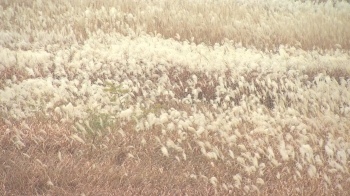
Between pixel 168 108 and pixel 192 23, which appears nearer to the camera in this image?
pixel 168 108

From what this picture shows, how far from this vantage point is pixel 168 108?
4523 mm

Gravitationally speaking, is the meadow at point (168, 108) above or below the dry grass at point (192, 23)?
above

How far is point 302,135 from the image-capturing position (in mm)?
3584

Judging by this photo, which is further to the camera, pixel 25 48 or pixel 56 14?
pixel 56 14

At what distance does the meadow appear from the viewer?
3074mm

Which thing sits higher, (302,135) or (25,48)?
(302,135)

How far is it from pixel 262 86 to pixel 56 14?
4714mm

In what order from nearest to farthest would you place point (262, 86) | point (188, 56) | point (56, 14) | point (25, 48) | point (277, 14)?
point (262, 86)
point (188, 56)
point (25, 48)
point (56, 14)
point (277, 14)

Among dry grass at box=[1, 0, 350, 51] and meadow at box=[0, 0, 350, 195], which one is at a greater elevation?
meadow at box=[0, 0, 350, 195]

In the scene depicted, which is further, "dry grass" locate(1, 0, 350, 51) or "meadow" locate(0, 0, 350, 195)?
"dry grass" locate(1, 0, 350, 51)

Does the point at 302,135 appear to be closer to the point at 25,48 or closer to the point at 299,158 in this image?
the point at 299,158

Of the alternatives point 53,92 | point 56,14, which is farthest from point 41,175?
point 56,14

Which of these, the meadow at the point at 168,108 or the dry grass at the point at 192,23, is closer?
the meadow at the point at 168,108

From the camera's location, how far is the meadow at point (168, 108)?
3.07 m
